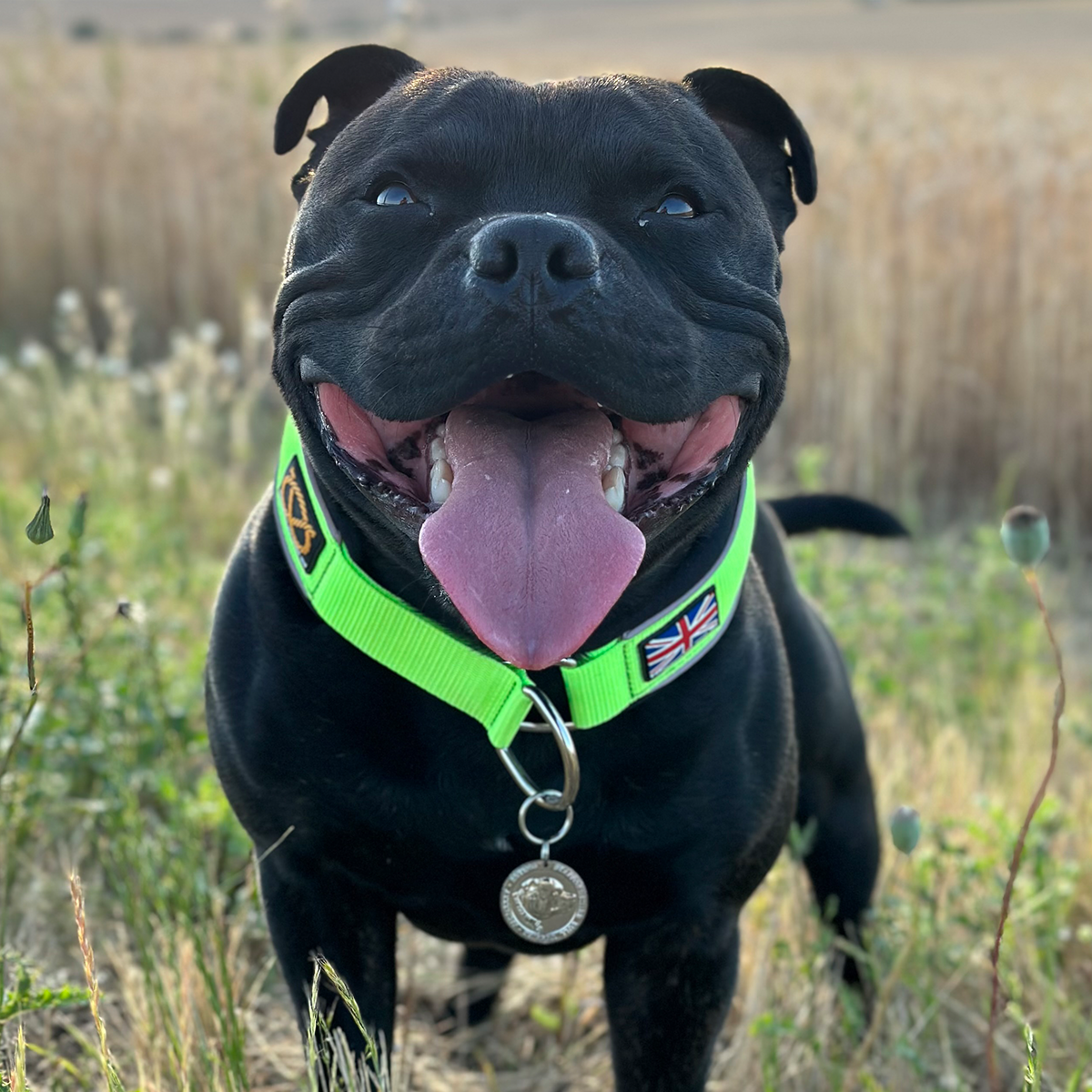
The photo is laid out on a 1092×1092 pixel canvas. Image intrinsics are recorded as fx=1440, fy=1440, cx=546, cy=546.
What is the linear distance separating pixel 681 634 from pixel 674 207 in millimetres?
654

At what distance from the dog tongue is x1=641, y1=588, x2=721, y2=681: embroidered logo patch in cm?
21

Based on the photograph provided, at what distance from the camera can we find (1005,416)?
20.5 ft

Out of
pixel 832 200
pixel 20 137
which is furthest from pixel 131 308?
pixel 832 200

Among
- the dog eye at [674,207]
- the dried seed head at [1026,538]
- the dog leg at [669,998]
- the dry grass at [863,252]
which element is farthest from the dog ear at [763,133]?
the dry grass at [863,252]

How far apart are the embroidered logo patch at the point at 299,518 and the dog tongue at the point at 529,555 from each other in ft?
1.02

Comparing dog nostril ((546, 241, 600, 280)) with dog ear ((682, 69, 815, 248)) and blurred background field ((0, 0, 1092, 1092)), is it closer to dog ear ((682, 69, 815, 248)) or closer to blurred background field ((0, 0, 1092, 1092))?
A: dog ear ((682, 69, 815, 248))

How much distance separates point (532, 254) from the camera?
6.12 feet

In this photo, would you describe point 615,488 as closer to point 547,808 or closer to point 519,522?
point 519,522

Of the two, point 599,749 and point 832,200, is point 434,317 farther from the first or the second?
point 832,200

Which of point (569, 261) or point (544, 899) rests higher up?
point (569, 261)

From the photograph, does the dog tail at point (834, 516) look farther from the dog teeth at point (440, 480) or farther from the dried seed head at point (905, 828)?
the dog teeth at point (440, 480)

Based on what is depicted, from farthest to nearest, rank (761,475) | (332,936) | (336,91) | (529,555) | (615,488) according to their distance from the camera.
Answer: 1. (761,475)
2. (336,91)
3. (332,936)
4. (615,488)
5. (529,555)

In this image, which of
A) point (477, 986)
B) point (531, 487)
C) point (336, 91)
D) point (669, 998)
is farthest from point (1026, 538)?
point (477, 986)

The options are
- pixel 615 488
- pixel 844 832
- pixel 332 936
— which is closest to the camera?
pixel 615 488
